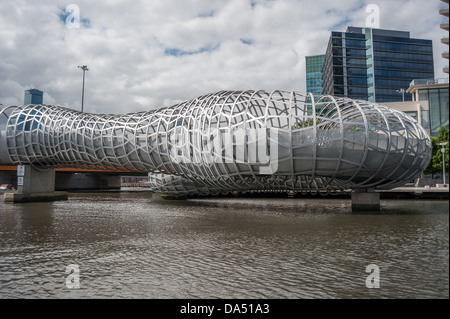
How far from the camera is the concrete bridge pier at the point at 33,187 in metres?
35.5

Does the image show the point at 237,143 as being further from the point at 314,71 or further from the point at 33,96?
the point at 314,71

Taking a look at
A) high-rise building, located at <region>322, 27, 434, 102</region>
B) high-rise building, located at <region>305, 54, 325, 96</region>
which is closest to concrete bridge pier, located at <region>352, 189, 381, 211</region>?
high-rise building, located at <region>322, 27, 434, 102</region>

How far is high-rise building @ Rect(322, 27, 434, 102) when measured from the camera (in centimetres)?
9938

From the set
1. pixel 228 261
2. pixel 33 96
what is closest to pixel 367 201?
pixel 228 261

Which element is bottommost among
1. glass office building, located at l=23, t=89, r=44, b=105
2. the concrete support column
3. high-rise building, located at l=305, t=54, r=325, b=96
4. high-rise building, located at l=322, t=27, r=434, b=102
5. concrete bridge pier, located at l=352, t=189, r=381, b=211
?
concrete bridge pier, located at l=352, t=189, r=381, b=211

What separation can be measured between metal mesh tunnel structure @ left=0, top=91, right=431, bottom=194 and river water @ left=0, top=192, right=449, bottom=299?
679 centimetres

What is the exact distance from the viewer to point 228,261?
380 inches

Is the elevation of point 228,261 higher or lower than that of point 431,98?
lower

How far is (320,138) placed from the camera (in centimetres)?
2162

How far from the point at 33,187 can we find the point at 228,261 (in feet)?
119

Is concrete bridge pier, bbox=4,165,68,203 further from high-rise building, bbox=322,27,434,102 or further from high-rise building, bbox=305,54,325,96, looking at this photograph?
high-rise building, bbox=305,54,325,96

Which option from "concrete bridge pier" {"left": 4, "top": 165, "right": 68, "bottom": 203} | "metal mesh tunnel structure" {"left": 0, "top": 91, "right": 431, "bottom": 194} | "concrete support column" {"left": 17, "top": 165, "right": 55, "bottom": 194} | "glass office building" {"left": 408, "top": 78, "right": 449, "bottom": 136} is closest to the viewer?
"metal mesh tunnel structure" {"left": 0, "top": 91, "right": 431, "bottom": 194}
